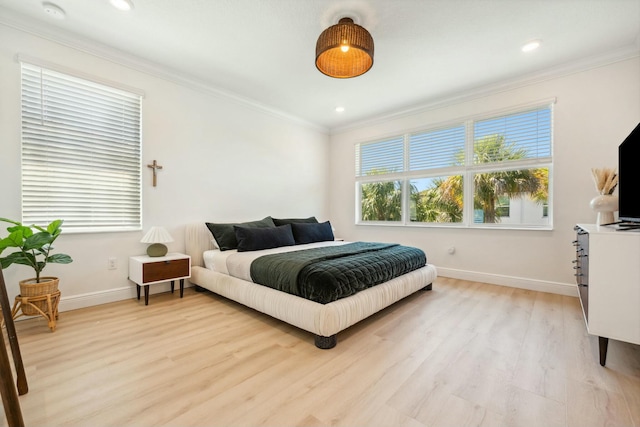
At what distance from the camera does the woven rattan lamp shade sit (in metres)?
2.20

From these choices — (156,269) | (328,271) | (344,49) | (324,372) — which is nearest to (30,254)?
(156,269)

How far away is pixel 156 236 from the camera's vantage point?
3.03 m

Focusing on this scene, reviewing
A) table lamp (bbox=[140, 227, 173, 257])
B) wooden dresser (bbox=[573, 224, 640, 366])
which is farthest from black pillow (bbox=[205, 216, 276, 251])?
wooden dresser (bbox=[573, 224, 640, 366])

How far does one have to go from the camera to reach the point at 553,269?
11.0 ft

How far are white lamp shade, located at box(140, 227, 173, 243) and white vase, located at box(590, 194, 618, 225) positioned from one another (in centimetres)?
414

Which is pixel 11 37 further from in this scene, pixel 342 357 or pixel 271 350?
pixel 342 357

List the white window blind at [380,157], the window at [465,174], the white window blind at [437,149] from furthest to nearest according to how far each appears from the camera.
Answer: the white window blind at [380,157]
the white window blind at [437,149]
the window at [465,174]

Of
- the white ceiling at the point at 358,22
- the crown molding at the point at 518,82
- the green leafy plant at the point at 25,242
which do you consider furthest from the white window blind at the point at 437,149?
the green leafy plant at the point at 25,242

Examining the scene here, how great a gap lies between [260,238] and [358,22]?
2.42m

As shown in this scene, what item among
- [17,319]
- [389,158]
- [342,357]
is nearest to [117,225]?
[17,319]

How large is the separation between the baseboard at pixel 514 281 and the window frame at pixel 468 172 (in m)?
0.65

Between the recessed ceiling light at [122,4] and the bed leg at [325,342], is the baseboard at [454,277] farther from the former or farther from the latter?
the recessed ceiling light at [122,4]

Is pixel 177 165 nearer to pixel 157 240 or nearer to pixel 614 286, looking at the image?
pixel 157 240

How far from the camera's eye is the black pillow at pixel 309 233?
12.9ft
